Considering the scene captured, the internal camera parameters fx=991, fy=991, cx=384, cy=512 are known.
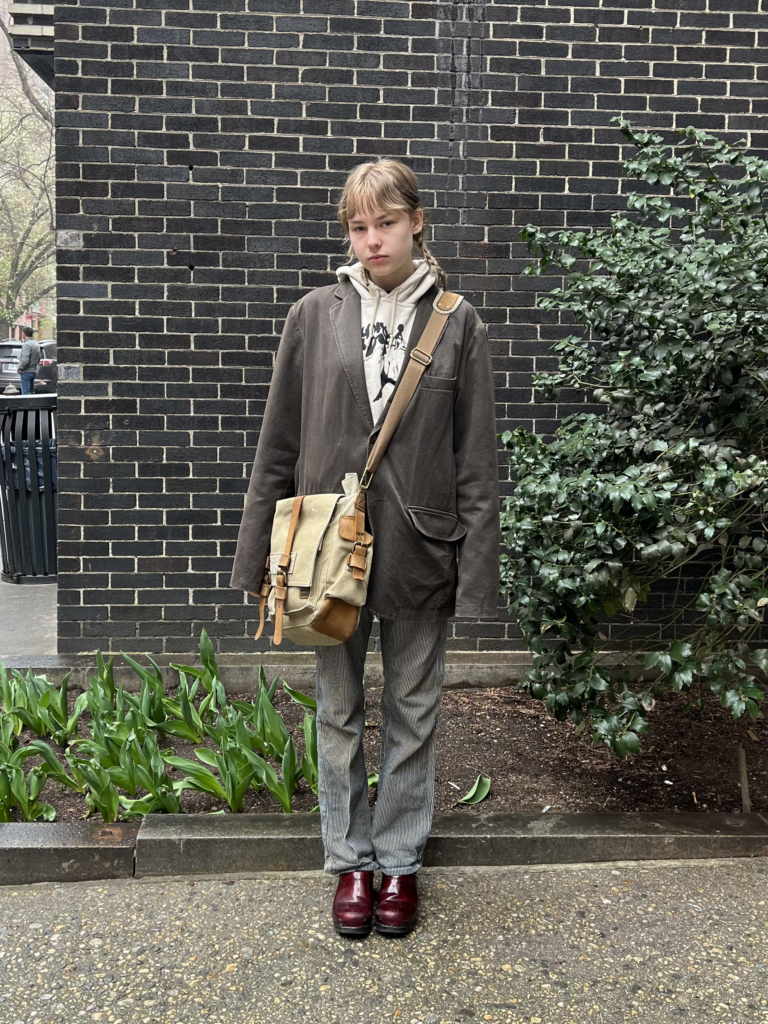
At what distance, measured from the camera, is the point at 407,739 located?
286 centimetres

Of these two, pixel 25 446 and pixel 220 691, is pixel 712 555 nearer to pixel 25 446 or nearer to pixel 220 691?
pixel 220 691

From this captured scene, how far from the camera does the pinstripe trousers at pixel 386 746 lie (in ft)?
9.27

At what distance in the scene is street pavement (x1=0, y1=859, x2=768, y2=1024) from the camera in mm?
2521

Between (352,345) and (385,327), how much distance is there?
111 millimetres

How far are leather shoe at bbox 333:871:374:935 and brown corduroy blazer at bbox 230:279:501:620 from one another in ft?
2.62

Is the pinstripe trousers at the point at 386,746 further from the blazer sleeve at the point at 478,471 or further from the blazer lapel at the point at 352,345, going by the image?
the blazer lapel at the point at 352,345

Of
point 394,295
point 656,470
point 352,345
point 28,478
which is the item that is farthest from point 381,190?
point 28,478

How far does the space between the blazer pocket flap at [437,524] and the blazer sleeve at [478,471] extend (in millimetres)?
28

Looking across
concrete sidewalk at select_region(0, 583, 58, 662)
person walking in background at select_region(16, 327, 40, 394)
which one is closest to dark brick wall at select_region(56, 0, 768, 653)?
concrete sidewalk at select_region(0, 583, 58, 662)

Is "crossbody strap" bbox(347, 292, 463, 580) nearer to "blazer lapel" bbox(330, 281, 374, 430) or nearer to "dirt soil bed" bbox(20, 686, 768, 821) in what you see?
"blazer lapel" bbox(330, 281, 374, 430)

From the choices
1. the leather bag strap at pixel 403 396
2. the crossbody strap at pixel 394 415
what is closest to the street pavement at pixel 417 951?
the crossbody strap at pixel 394 415

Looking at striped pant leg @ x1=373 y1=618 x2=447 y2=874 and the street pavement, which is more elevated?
striped pant leg @ x1=373 y1=618 x2=447 y2=874

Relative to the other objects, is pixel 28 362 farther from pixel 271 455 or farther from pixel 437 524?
pixel 437 524

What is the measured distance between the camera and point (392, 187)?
8.50 ft
